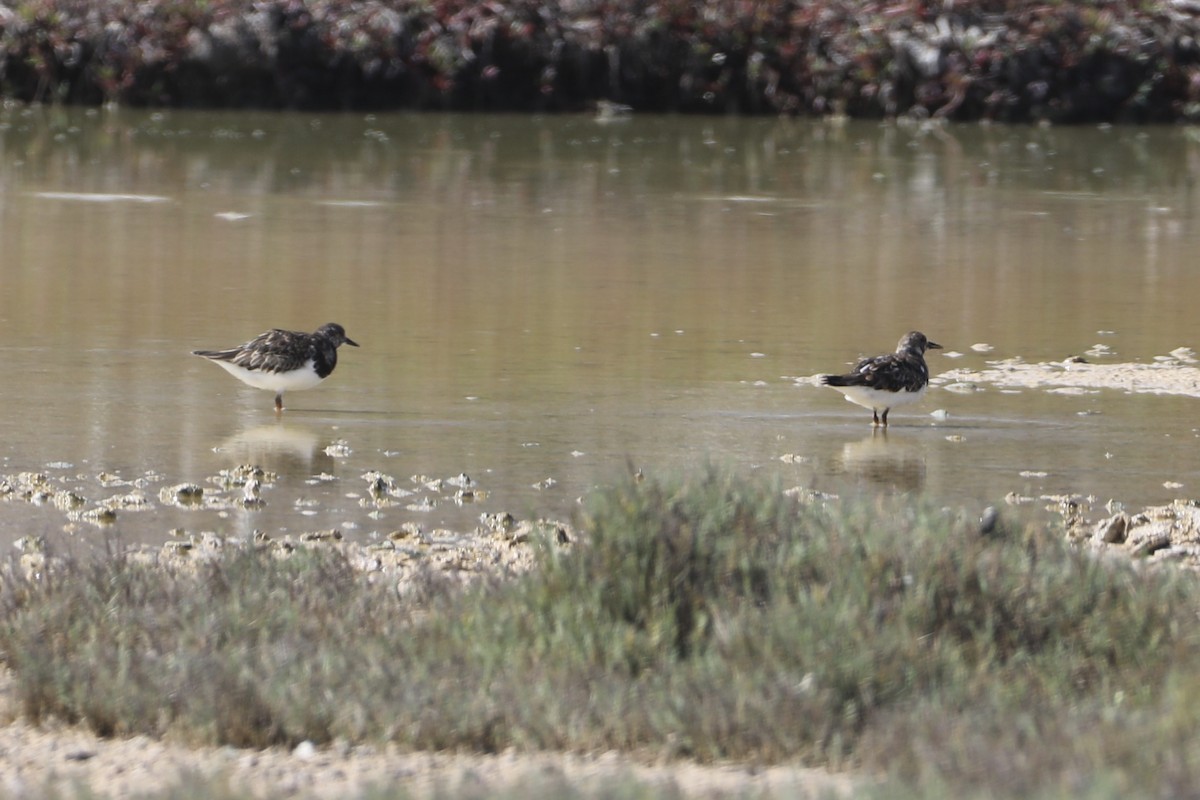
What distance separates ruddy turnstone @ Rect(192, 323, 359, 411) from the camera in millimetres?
9109

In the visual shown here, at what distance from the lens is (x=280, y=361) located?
9.09m

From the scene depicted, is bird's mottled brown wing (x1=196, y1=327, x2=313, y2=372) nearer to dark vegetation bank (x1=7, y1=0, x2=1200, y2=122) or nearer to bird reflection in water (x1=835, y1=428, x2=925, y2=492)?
bird reflection in water (x1=835, y1=428, x2=925, y2=492)

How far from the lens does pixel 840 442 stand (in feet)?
29.3

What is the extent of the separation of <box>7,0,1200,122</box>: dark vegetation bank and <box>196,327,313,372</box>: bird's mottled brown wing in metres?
16.1

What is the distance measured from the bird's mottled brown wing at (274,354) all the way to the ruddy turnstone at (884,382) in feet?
7.69

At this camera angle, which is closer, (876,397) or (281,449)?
(281,449)

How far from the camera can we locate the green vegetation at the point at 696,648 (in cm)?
480

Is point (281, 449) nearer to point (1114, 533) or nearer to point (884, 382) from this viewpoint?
point (884, 382)

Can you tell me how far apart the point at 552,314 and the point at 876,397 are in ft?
10.0

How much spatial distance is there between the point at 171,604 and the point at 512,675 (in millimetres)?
1192

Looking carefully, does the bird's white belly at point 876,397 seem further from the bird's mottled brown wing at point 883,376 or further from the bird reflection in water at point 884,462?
the bird reflection in water at point 884,462

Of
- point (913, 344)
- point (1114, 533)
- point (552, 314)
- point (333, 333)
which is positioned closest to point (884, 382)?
point (913, 344)

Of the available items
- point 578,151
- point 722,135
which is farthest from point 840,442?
point 722,135

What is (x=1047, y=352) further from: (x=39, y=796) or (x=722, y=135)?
(x=722, y=135)
